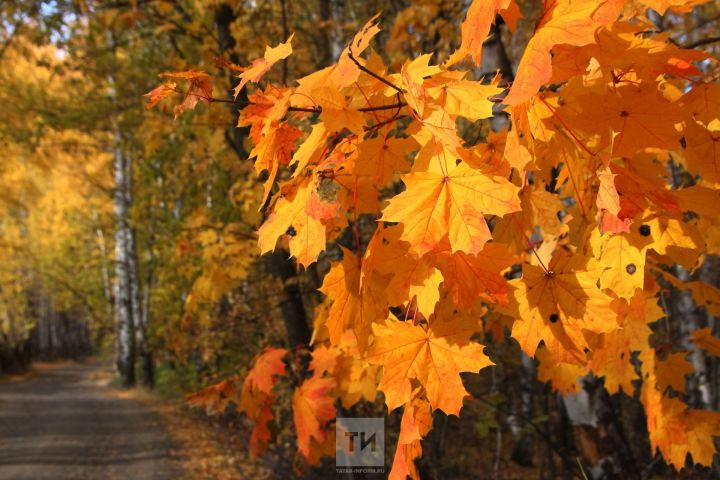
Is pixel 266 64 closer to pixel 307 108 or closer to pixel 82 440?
pixel 307 108

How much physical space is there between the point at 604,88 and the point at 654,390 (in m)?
1.40

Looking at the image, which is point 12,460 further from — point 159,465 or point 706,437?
point 706,437

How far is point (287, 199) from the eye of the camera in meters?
1.22

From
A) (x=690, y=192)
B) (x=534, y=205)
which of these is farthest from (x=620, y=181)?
(x=534, y=205)

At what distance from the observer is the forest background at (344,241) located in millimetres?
1177

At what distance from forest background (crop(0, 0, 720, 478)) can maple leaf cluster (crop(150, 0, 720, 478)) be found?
0.04 feet

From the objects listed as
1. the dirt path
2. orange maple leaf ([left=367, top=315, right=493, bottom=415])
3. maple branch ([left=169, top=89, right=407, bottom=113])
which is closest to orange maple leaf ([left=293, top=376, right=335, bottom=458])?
orange maple leaf ([left=367, top=315, right=493, bottom=415])

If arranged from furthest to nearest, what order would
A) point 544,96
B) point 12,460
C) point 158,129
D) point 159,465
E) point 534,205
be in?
point 159,465 < point 12,460 < point 158,129 < point 534,205 < point 544,96

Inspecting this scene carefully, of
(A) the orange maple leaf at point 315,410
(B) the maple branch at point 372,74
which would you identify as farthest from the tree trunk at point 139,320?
(B) the maple branch at point 372,74

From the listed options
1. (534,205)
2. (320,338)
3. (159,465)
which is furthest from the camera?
(159,465)

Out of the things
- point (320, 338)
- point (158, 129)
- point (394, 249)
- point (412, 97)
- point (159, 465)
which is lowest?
point (159, 465)

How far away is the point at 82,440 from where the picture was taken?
725 cm

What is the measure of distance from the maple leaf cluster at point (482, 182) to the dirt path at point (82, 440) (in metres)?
5.89

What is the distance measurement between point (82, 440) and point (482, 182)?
816cm
